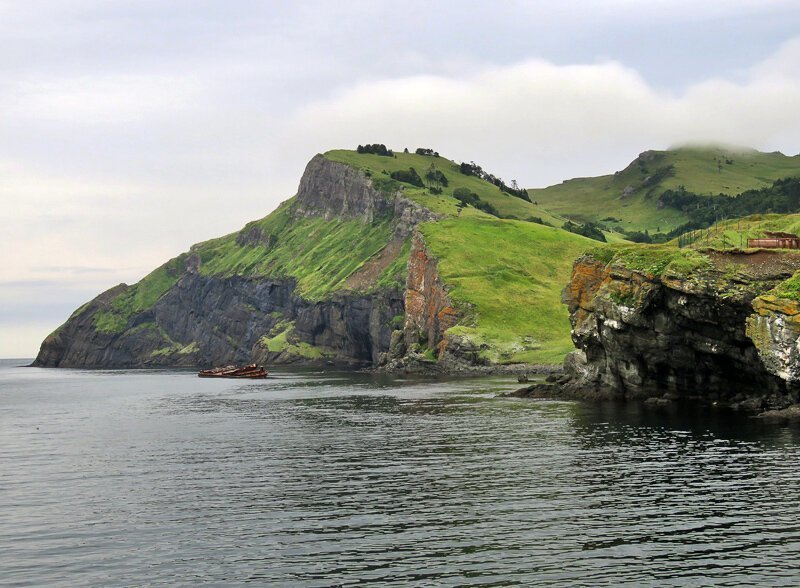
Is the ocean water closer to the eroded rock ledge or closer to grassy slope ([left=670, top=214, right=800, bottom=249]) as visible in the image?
the eroded rock ledge

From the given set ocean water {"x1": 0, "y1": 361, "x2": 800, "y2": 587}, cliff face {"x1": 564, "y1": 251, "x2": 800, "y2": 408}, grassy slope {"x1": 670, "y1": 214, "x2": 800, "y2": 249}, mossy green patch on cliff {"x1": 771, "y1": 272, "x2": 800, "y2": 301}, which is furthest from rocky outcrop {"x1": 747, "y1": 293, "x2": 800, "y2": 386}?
grassy slope {"x1": 670, "y1": 214, "x2": 800, "y2": 249}

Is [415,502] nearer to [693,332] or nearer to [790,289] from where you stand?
[790,289]

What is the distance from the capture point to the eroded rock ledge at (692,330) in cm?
8562

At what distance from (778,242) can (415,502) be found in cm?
7178

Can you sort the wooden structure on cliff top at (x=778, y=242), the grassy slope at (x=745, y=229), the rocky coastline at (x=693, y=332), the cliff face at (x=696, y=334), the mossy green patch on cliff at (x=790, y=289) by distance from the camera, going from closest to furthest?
the mossy green patch on cliff at (x=790, y=289), the rocky coastline at (x=693, y=332), the cliff face at (x=696, y=334), the wooden structure on cliff top at (x=778, y=242), the grassy slope at (x=745, y=229)

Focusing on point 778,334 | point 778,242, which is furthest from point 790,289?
point 778,242

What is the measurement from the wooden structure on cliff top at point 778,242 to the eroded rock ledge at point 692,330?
19.9ft

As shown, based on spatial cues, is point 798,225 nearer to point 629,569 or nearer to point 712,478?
point 712,478

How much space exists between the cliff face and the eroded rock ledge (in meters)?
0.12

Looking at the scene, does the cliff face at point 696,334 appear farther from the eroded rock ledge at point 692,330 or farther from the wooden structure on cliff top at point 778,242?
the wooden structure on cliff top at point 778,242

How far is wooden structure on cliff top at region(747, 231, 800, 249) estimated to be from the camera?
102 meters

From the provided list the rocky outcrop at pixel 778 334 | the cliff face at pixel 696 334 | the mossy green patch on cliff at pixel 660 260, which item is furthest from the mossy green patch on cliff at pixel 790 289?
the mossy green patch on cliff at pixel 660 260

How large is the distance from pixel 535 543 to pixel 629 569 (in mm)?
5693

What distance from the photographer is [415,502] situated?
51.2 m
